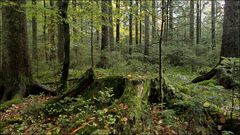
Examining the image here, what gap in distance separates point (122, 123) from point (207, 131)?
178 cm

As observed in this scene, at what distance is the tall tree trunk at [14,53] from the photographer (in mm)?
8344

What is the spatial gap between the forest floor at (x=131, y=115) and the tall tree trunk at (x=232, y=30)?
9.23 feet

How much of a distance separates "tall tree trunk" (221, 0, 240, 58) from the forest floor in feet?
9.23

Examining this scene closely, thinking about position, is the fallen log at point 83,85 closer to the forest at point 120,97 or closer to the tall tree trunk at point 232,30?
the forest at point 120,97

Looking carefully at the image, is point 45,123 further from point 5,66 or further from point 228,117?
point 5,66

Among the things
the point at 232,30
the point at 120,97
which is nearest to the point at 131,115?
the point at 120,97

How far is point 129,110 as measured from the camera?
4156 mm

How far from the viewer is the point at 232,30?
855cm

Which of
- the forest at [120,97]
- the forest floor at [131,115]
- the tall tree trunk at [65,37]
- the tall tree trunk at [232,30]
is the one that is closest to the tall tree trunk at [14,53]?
the forest at [120,97]

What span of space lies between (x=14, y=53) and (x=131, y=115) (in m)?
5.58

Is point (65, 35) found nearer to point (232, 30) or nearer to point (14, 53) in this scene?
point (14, 53)

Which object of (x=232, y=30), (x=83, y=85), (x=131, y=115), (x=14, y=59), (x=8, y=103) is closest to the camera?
(x=131, y=115)

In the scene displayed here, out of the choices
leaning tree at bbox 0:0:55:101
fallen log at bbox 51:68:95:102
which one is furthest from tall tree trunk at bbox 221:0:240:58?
leaning tree at bbox 0:0:55:101

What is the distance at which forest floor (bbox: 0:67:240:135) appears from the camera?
382 centimetres
